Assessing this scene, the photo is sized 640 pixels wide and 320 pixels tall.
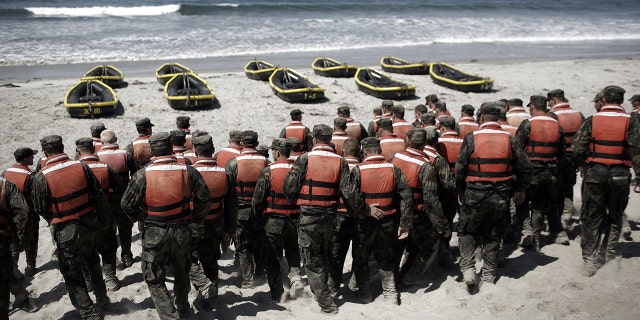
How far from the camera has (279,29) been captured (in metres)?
39.7

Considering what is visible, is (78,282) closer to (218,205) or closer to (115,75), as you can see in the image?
(218,205)

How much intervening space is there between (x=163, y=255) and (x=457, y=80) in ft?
55.9

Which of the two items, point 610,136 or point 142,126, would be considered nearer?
point 610,136

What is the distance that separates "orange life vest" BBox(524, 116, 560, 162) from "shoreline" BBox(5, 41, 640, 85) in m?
18.4

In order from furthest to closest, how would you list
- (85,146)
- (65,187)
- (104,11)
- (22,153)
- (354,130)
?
(104,11) < (354,130) < (22,153) < (85,146) < (65,187)

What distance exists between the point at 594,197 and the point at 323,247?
3.96m

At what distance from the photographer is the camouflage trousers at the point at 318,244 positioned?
18.5 ft

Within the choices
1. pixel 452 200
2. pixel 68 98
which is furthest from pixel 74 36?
pixel 452 200

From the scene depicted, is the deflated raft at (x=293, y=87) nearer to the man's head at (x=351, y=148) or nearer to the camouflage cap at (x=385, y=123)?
the camouflage cap at (x=385, y=123)

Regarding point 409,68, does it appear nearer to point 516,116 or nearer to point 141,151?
point 516,116

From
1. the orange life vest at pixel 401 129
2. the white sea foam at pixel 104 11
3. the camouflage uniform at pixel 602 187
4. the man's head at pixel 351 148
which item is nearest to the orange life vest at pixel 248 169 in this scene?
the man's head at pixel 351 148

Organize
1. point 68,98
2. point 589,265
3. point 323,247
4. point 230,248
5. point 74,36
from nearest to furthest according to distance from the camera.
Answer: point 323,247 → point 589,265 → point 230,248 → point 68,98 → point 74,36

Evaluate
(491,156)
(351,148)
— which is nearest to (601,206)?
(491,156)

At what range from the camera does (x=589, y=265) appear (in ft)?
21.1
